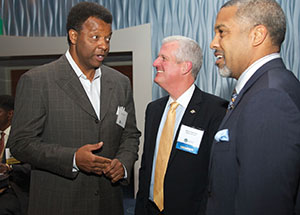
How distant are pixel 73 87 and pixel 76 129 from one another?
260mm

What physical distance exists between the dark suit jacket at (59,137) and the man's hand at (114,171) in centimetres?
7

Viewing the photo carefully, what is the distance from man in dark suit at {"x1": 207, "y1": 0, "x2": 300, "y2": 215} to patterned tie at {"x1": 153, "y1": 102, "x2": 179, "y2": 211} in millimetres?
653

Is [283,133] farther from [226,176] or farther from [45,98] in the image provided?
[45,98]

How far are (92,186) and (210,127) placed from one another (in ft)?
2.69

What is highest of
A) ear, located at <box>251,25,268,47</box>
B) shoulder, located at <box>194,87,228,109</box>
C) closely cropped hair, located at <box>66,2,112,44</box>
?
closely cropped hair, located at <box>66,2,112,44</box>

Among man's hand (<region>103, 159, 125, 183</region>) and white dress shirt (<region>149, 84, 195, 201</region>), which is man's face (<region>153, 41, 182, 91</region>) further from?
man's hand (<region>103, 159, 125, 183</region>)

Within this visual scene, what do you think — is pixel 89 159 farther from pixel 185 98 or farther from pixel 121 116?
pixel 185 98

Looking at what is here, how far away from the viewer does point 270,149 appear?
1.00 m

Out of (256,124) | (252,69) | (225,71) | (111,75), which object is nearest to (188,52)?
(111,75)

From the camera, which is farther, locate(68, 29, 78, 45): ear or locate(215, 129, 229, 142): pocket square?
locate(68, 29, 78, 45): ear

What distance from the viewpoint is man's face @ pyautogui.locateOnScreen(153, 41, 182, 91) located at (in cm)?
215

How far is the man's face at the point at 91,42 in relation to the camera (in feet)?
6.22

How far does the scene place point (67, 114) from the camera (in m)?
1.79

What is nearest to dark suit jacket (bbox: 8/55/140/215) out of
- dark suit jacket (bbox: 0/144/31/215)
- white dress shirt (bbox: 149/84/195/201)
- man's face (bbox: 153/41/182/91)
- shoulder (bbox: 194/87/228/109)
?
white dress shirt (bbox: 149/84/195/201)
